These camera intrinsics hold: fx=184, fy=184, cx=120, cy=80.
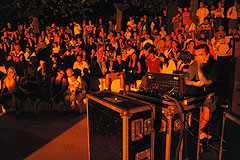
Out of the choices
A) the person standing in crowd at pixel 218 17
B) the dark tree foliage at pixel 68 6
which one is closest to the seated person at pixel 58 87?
the person standing in crowd at pixel 218 17

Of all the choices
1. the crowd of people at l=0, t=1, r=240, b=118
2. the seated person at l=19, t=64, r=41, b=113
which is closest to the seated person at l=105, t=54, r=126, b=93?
the crowd of people at l=0, t=1, r=240, b=118

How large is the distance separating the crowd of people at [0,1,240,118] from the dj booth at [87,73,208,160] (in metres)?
1.55

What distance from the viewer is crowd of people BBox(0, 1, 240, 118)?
615 centimetres

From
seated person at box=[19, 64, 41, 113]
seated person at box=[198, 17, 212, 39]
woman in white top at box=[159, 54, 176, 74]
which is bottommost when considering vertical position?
seated person at box=[19, 64, 41, 113]

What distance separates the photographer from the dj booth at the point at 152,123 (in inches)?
88.2

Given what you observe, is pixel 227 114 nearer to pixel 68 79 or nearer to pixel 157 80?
pixel 157 80

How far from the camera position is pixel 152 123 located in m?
2.37

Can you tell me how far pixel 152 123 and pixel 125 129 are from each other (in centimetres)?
41

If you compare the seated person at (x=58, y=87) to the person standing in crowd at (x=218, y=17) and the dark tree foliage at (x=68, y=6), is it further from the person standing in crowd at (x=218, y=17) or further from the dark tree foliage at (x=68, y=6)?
the dark tree foliage at (x=68, y=6)

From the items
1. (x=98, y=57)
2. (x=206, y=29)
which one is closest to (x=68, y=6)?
(x=98, y=57)

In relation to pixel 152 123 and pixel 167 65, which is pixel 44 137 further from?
pixel 167 65

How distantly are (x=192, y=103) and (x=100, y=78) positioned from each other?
5480 mm

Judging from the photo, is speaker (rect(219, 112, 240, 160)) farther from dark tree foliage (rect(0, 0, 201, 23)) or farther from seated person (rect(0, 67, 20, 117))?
dark tree foliage (rect(0, 0, 201, 23))

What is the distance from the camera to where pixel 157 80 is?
2.71m
